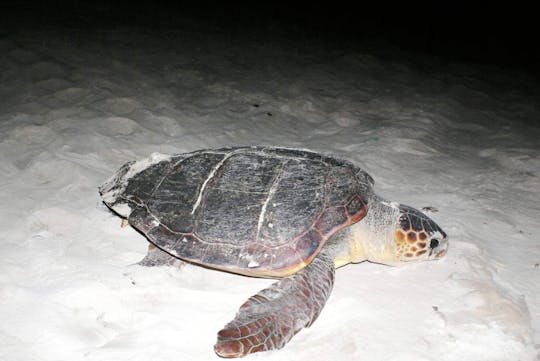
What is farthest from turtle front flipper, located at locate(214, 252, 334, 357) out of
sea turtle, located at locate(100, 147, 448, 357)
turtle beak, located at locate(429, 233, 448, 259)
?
turtle beak, located at locate(429, 233, 448, 259)

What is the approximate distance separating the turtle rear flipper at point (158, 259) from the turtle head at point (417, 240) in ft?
4.13

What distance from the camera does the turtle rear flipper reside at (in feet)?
7.30

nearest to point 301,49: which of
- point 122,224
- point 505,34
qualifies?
point 122,224

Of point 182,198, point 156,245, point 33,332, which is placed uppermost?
point 182,198

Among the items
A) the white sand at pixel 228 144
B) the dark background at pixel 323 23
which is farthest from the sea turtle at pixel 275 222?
the dark background at pixel 323 23

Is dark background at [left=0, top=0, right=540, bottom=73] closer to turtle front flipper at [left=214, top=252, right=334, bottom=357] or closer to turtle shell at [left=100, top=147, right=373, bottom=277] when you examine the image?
turtle shell at [left=100, top=147, right=373, bottom=277]

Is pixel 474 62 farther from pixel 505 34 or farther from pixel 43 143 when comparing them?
pixel 43 143

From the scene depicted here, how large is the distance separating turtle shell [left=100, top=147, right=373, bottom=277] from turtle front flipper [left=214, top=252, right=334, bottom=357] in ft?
0.32

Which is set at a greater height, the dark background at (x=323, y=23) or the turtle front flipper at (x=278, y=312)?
the dark background at (x=323, y=23)

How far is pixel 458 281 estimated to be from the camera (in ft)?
7.16

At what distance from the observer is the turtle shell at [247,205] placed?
6.75 ft

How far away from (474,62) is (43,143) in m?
7.78

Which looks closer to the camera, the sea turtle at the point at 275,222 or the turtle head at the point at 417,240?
the sea turtle at the point at 275,222

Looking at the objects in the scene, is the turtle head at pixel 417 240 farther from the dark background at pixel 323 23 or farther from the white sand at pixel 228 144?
the dark background at pixel 323 23
